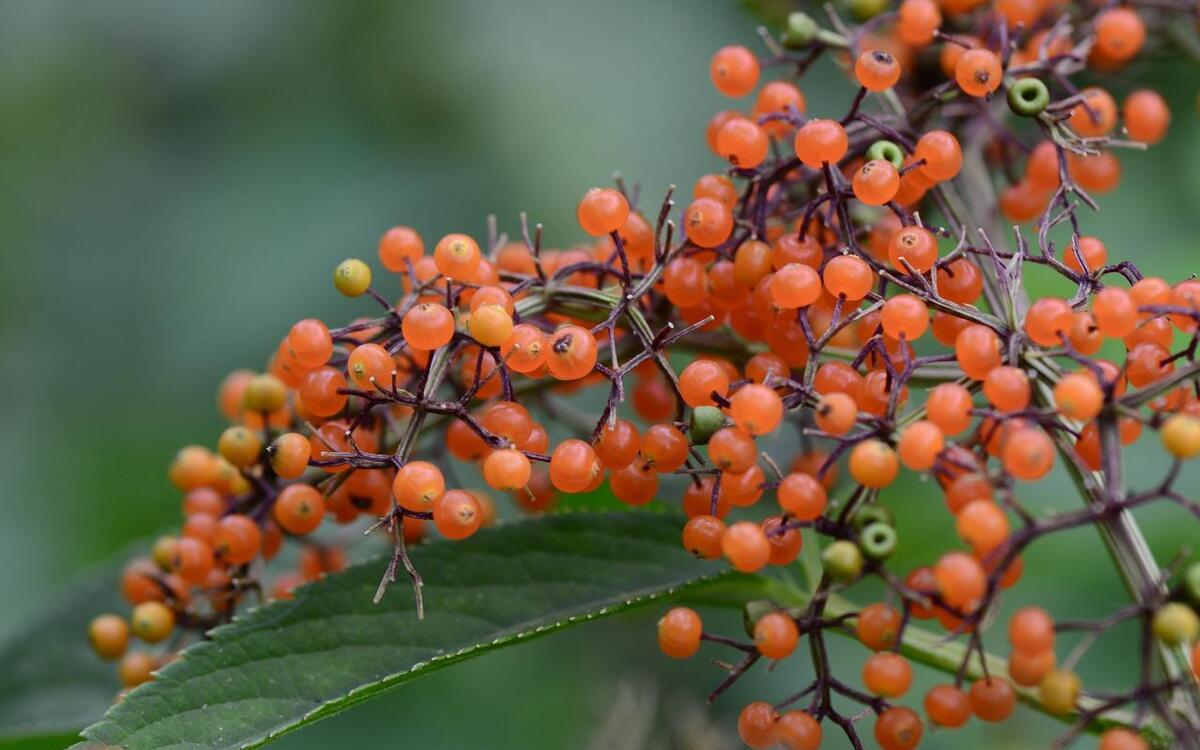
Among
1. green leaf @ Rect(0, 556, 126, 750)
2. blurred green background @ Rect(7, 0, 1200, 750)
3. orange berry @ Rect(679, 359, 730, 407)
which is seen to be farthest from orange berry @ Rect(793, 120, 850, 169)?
green leaf @ Rect(0, 556, 126, 750)

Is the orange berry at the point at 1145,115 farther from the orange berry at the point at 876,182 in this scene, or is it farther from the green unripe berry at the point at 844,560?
the green unripe berry at the point at 844,560

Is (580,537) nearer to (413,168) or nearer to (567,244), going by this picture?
(567,244)

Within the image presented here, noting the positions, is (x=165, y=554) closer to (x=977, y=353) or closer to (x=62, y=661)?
(x=62, y=661)

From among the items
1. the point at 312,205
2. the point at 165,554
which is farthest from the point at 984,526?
the point at 312,205

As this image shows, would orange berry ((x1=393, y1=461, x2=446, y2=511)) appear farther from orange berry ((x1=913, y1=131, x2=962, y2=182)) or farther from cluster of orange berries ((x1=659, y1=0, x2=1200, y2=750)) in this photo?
orange berry ((x1=913, y1=131, x2=962, y2=182))

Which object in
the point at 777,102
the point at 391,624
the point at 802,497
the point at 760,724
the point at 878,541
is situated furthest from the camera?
the point at 777,102

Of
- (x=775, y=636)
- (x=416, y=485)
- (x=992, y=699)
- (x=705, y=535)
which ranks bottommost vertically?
(x=992, y=699)

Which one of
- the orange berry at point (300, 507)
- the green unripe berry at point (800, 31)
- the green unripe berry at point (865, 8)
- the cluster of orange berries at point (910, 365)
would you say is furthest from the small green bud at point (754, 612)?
the green unripe berry at point (865, 8)
